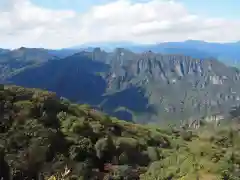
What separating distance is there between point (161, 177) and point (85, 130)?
16.3 metres

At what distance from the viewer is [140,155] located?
46125mm

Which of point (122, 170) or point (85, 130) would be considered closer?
point (122, 170)

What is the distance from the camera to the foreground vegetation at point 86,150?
34.2m

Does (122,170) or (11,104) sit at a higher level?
(11,104)

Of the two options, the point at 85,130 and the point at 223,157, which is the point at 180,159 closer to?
the point at 223,157

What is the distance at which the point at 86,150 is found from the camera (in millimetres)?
43000

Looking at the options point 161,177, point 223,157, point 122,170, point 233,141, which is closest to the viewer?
point 161,177

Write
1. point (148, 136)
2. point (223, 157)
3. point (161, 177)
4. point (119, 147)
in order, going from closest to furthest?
point (161, 177) < point (223, 157) < point (119, 147) < point (148, 136)

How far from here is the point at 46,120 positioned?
1903 inches

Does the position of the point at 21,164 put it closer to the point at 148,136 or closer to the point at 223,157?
the point at 223,157

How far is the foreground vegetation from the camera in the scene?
3422cm

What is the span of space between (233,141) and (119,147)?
1327 centimetres

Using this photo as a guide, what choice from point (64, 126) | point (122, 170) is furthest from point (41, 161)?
point (64, 126)

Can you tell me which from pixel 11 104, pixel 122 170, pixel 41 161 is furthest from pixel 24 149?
pixel 11 104
